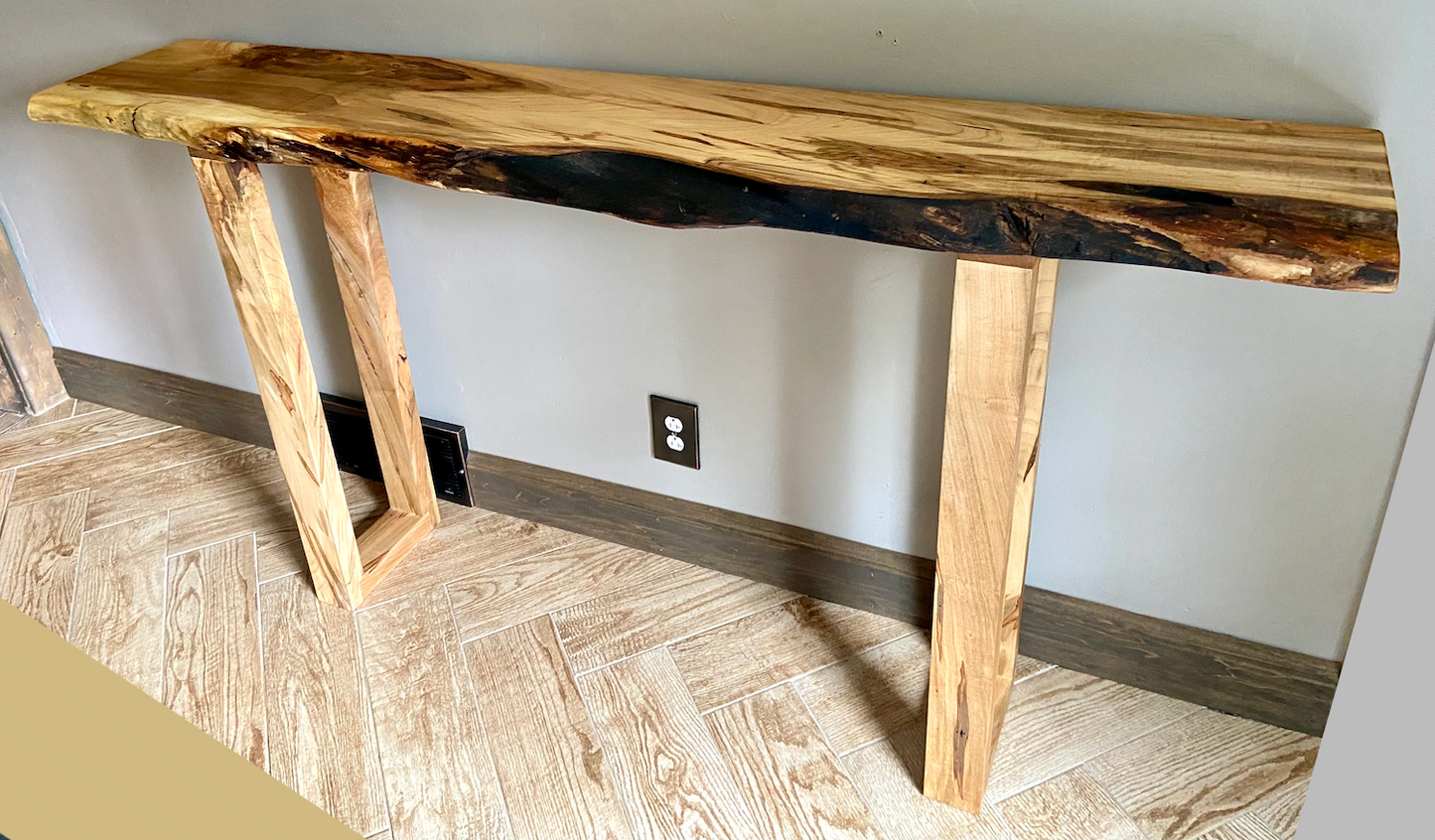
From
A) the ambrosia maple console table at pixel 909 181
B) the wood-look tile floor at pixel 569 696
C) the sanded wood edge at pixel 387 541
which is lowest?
the wood-look tile floor at pixel 569 696

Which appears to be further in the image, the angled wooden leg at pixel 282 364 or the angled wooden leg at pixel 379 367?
the angled wooden leg at pixel 379 367

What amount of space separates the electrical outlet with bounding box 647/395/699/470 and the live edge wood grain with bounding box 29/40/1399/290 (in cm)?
50

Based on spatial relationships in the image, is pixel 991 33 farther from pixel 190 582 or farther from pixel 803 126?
pixel 190 582

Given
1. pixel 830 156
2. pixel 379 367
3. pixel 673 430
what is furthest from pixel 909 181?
pixel 379 367

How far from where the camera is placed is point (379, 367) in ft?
5.56

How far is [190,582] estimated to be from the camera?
1753mm

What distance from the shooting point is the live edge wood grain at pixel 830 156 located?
34.1 inches

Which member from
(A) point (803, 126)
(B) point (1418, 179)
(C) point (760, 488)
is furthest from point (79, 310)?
(B) point (1418, 179)

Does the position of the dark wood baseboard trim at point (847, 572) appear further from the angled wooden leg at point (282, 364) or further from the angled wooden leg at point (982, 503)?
the angled wooden leg at point (282, 364)

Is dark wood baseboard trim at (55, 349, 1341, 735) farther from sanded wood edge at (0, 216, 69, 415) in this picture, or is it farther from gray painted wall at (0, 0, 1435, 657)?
sanded wood edge at (0, 216, 69, 415)

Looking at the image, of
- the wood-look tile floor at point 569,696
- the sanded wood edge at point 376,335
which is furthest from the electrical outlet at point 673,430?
the sanded wood edge at point 376,335

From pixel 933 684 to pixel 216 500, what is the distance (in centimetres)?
135
